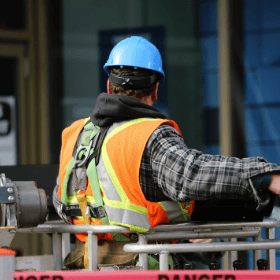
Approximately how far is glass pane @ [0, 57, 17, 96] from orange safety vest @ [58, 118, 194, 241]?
3932 millimetres

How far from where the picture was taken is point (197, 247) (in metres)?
Result: 1.93

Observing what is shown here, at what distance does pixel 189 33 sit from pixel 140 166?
3660 millimetres

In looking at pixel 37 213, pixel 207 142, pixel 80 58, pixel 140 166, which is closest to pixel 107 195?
pixel 140 166

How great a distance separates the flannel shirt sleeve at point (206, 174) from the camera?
1.90 metres

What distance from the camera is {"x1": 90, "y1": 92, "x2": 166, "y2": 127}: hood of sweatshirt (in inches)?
88.2

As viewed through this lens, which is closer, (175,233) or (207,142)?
(175,233)

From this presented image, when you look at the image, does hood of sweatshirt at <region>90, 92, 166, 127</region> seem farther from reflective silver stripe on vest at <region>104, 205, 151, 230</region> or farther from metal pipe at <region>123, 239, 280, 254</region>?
metal pipe at <region>123, 239, 280, 254</region>

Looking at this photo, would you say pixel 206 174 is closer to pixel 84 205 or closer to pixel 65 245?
pixel 84 205

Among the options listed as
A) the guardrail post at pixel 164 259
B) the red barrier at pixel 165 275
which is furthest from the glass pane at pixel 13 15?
the red barrier at pixel 165 275

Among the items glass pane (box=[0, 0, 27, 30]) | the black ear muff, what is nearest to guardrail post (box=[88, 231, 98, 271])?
the black ear muff

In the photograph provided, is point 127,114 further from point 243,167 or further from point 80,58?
point 80,58

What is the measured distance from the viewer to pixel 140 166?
84.0 inches

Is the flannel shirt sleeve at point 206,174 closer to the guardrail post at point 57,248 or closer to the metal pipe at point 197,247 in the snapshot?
the metal pipe at point 197,247

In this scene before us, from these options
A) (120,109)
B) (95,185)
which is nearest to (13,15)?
(120,109)
